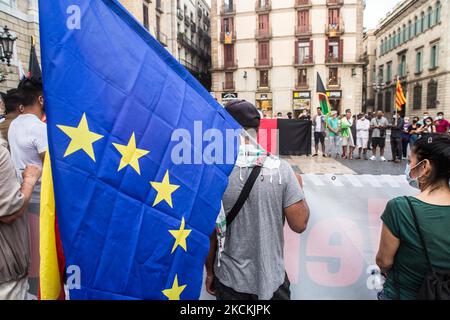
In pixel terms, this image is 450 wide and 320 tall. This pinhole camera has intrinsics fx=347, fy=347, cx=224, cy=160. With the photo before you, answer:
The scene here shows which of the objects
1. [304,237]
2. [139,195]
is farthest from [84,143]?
[304,237]

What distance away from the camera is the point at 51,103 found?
1186 mm

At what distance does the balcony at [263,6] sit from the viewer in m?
34.4

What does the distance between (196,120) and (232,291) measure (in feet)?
2.91

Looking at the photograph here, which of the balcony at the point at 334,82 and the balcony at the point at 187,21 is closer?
the balcony at the point at 334,82

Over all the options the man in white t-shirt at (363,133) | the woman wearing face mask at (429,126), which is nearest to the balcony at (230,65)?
the man in white t-shirt at (363,133)

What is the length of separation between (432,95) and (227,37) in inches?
818

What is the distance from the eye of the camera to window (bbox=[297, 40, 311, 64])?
34.4 m

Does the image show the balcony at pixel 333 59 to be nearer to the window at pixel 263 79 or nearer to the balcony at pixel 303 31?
the balcony at pixel 303 31

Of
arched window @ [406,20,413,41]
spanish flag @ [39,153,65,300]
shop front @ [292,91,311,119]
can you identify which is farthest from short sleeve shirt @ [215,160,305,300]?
arched window @ [406,20,413,41]

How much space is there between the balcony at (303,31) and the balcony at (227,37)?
6321mm

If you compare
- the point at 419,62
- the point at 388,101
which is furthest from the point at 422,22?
the point at 388,101

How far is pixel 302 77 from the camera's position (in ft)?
113

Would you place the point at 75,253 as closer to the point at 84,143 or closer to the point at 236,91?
the point at 84,143

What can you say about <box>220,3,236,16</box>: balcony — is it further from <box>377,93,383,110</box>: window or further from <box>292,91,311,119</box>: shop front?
<box>377,93,383,110</box>: window
